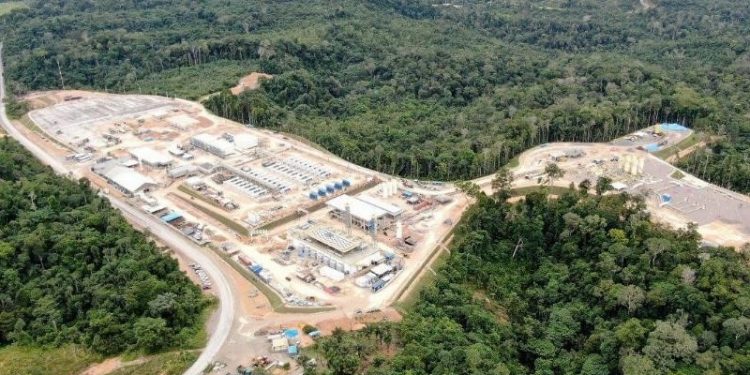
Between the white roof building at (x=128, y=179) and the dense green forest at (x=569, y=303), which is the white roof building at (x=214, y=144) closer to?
the white roof building at (x=128, y=179)

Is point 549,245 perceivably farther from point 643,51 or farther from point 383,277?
point 643,51

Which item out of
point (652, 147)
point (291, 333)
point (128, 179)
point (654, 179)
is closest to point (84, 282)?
point (291, 333)

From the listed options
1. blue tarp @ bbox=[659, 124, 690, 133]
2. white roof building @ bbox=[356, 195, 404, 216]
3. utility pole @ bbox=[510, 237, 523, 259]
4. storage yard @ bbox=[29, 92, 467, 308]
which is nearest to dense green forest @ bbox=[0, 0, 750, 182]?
blue tarp @ bbox=[659, 124, 690, 133]

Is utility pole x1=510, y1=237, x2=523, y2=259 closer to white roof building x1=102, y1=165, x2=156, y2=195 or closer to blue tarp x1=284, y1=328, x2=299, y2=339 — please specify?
blue tarp x1=284, y1=328, x2=299, y2=339

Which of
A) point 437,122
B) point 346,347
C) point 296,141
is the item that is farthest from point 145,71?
point 346,347

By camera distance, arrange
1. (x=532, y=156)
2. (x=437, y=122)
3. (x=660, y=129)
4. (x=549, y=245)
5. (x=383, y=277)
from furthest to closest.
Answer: (x=437, y=122) < (x=660, y=129) < (x=532, y=156) < (x=549, y=245) < (x=383, y=277)

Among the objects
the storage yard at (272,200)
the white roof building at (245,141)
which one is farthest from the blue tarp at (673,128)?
the white roof building at (245,141)
